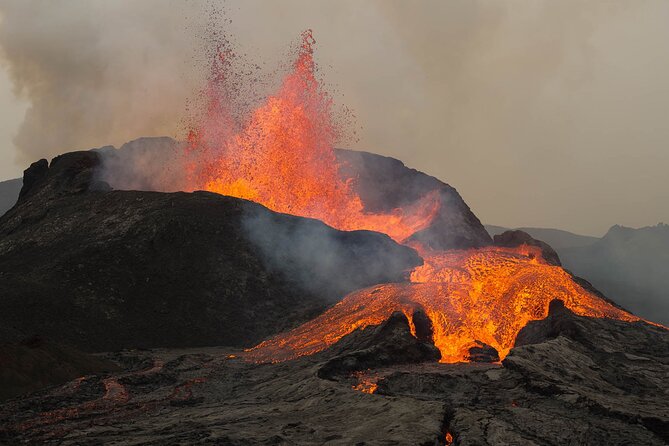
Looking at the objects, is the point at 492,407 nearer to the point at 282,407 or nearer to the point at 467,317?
the point at 282,407

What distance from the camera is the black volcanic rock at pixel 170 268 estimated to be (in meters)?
31.2

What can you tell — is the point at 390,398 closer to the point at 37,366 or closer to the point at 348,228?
the point at 37,366

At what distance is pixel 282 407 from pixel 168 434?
3224mm

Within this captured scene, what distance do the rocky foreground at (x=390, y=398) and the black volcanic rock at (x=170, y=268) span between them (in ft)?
31.6

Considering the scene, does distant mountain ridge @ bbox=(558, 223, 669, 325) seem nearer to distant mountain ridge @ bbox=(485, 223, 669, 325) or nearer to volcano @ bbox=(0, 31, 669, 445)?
distant mountain ridge @ bbox=(485, 223, 669, 325)

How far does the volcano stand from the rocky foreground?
8 cm

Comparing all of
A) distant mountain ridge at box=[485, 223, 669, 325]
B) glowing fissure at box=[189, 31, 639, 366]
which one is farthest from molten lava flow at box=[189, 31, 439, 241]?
distant mountain ridge at box=[485, 223, 669, 325]

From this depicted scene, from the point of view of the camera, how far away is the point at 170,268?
121ft

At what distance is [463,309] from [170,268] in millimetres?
20616

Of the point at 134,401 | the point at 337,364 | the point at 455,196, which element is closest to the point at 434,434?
the point at 337,364

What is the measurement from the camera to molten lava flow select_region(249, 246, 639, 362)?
23.1 metres

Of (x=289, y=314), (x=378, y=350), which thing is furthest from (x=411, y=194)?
(x=378, y=350)

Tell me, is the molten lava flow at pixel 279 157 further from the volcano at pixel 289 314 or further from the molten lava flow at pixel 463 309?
the molten lava flow at pixel 463 309

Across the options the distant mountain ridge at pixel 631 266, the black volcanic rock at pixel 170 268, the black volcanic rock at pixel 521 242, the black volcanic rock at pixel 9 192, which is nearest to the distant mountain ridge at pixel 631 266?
the distant mountain ridge at pixel 631 266
